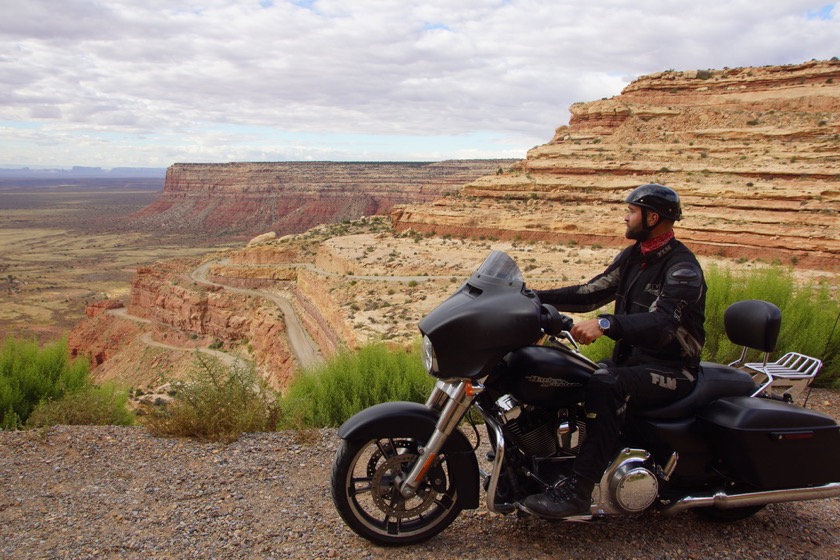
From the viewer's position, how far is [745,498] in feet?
12.7

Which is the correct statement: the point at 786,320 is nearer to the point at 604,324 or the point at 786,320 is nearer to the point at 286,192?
the point at 604,324

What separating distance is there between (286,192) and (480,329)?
5051 inches

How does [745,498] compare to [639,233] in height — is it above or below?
below

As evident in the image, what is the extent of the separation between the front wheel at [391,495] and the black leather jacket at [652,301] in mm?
1375

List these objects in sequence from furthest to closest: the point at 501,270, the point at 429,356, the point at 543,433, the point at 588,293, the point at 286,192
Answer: the point at 286,192 → the point at 588,293 → the point at 543,433 → the point at 501,270 → the point at 429,356

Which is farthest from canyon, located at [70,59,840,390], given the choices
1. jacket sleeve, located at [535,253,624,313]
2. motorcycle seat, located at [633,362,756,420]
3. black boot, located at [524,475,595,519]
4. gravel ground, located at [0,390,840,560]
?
black boot, located at [524,475,595,519]

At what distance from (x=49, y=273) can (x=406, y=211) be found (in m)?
56.1

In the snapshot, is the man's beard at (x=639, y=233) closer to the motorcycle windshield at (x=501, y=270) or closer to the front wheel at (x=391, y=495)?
the motorcycle windshield at (x=501, y=270)

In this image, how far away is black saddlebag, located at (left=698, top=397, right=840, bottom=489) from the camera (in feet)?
12.4

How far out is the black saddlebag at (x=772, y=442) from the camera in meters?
3.78

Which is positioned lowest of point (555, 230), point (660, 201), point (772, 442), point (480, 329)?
point (555, 230)

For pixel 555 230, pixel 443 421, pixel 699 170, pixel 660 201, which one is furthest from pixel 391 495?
pixel 699 170

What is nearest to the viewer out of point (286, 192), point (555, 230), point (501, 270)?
point (501, 270)

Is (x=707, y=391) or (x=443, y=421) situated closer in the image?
(x=443, y=421)
